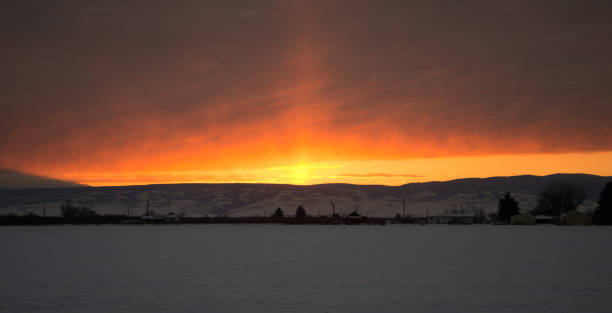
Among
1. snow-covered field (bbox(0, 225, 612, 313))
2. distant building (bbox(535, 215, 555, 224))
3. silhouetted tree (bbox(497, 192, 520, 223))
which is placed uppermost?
silhouetted tree (bbox(497, 192, 520, 223))

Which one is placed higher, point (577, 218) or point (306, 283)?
point (577, 218)

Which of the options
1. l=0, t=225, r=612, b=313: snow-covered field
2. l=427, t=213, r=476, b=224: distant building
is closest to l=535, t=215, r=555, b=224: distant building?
l=427, t=213, r=476, b=224: distant building

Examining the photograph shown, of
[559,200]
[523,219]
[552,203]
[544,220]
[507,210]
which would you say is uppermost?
[559,200]

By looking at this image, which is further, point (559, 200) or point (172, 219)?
point (172, 219)

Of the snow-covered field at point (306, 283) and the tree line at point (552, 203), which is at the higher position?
the tree line at point (552, 203)

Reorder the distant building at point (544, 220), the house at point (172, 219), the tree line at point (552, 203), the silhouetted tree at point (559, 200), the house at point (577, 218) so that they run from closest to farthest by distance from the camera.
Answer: the house at point (577, 218), the distant building at point (544, 220), the tree line at point (552, 203), the house at point (172, 219), the silhouetted tree at point (559, 200)

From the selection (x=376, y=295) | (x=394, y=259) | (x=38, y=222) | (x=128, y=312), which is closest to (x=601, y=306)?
(x=376, y=295)

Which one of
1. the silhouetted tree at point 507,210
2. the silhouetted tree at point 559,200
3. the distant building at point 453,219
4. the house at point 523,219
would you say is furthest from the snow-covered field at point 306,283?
the silhouetted tree at point 559,200

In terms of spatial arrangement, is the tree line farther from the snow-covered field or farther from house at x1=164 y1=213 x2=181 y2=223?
the snow-covered field

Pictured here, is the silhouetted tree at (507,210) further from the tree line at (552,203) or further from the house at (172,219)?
the house at (172,219)

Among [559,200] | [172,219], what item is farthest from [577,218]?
[172,219]

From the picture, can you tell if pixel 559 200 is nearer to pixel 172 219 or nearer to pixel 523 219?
pixel 523 219

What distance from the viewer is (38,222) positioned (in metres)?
104

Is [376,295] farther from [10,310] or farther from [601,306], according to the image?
[10,310]
